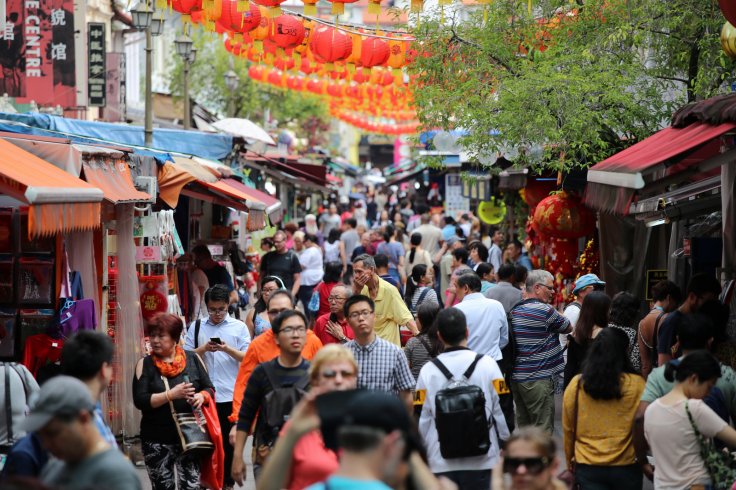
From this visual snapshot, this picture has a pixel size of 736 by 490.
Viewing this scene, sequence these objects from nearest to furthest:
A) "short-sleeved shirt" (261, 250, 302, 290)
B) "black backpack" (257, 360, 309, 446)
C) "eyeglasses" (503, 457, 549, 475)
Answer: "eyeglasses" (503, 457, 549, 475) < "black backpack" (257, 360, 309, 446) < "short-sleeved shirt" (261, 250, 302, 290)

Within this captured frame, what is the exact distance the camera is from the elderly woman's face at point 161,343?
8820 mm

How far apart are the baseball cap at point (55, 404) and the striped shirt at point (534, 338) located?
6.39 metres

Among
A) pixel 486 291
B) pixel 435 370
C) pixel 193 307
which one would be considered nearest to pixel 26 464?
pixel 435 370

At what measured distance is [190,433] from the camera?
8.82m

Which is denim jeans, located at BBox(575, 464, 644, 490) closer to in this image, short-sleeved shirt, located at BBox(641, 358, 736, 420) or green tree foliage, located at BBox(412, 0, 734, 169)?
short-sleeved shirt, located at BBox(641, 358, 736, 420)

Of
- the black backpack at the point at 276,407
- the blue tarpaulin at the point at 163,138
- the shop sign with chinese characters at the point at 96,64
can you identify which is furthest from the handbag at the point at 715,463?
the shop sign with chinese characters at the point at 96,64

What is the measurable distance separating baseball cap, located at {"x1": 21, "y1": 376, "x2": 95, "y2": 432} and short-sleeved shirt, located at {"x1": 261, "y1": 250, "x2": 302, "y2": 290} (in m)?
13.7

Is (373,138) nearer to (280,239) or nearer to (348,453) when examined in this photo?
(280,239)

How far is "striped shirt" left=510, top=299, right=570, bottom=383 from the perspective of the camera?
1098cm

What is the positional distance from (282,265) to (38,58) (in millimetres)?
4515

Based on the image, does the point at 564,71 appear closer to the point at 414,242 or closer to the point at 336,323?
the point at 336,323

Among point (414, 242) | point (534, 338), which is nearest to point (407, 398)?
point (534, 338)

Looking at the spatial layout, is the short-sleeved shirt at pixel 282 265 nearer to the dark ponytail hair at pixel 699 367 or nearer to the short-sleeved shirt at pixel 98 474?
the dark ponytail hair at pixel 699 367

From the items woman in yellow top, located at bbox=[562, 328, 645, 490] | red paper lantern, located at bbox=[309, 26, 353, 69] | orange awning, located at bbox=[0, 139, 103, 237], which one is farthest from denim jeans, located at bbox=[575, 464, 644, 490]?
red paper lantern, located at bbox=[309, 26, 353, 69]
